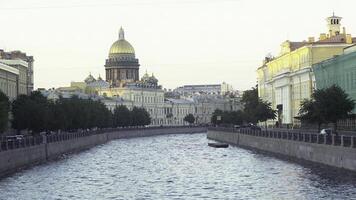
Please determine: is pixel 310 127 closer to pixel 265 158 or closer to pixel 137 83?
pixel 265 158

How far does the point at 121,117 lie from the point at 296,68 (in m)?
52.5

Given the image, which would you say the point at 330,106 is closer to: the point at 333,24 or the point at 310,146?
the point at 310,146

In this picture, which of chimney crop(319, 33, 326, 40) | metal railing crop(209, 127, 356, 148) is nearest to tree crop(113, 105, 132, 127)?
chimney crop(319, 33, 326, 40)

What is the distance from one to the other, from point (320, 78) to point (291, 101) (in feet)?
57.4

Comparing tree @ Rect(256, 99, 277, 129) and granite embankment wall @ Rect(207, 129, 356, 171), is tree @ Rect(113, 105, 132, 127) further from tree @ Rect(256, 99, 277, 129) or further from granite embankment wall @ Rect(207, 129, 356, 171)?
granite embankment wall @ Rect(207, 129, 356, 171)

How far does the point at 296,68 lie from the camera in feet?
342

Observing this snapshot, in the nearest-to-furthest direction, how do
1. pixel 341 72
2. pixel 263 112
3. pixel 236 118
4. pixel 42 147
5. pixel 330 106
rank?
pixel 330 106
pixel 42 147
pixel 341 72
pixel 263 112
pixel 236 118

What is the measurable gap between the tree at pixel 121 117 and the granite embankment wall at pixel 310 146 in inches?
2677

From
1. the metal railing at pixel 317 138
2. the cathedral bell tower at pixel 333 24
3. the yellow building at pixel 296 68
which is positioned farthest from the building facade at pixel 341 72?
the cathedral bell tower at pixel 333 24

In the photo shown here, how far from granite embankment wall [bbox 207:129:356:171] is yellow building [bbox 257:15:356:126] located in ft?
60.6

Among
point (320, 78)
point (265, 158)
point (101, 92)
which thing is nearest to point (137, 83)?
point (101, 92)

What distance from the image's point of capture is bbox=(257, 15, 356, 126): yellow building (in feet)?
314

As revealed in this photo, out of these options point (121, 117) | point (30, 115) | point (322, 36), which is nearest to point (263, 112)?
point (322, 36)

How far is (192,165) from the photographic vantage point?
55656mm
